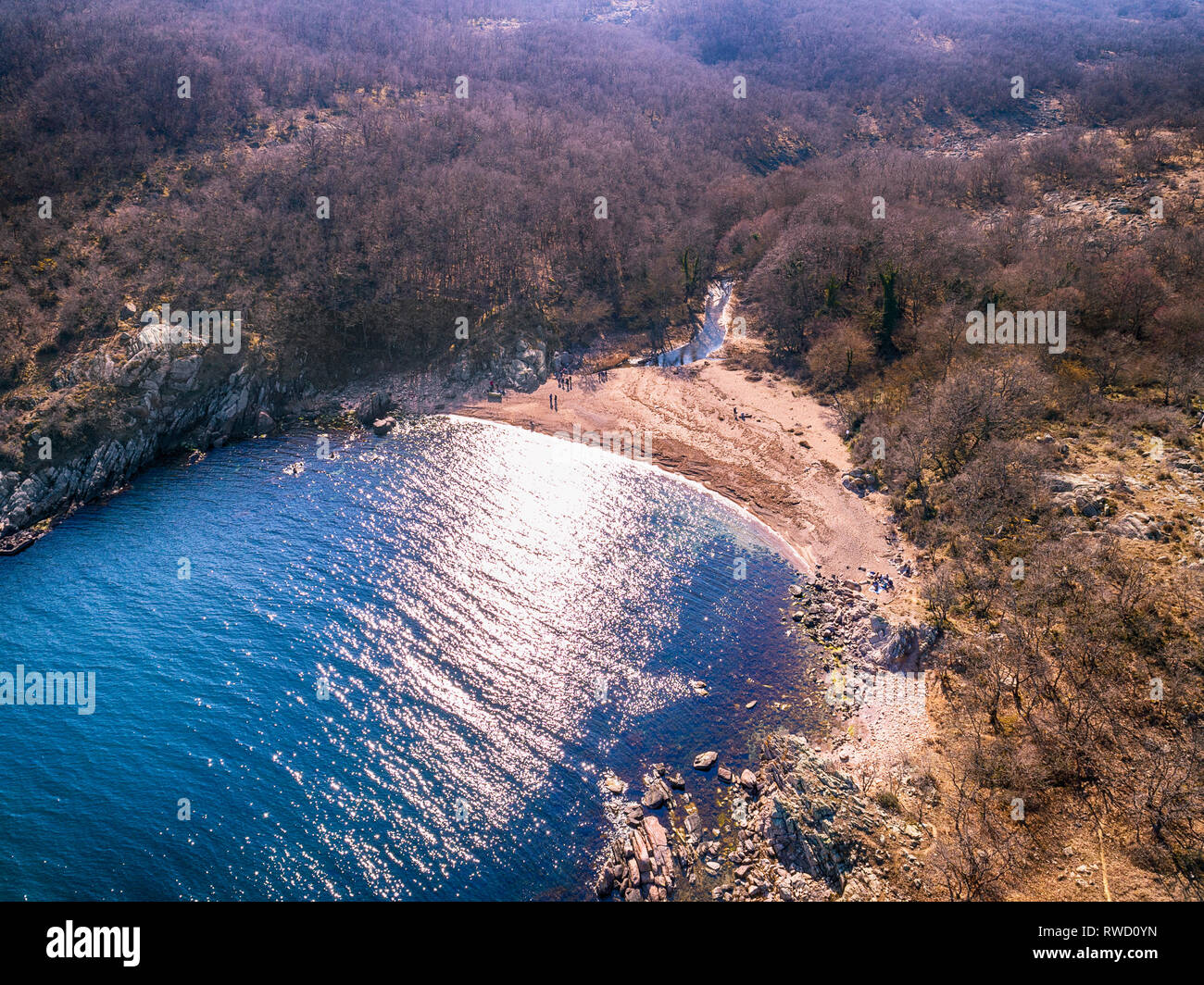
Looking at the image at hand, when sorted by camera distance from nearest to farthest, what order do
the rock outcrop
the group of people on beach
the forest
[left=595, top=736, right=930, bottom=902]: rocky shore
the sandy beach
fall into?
[left=595, top=736, right=930, bottom=902]: rocky shore
the forest
the group of people on beach
the sandy beach
the rock outcrop

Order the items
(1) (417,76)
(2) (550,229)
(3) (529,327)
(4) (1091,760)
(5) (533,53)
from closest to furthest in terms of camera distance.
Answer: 1. (4) (1091,760)
2. (3) (529,327)
3. (2) (550,229)
4. (1) (417,76)
5. (5) (533,53)

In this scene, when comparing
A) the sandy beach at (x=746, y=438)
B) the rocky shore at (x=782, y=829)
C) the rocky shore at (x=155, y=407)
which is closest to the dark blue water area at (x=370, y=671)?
the rocky shore at (x=782, y=829)

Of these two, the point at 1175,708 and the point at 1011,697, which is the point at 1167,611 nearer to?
the point at 1175,708

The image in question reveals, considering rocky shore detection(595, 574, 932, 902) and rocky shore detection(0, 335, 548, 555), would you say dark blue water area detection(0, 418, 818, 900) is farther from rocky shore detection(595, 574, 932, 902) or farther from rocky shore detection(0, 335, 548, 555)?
rocky shore detection(0, 335, 548, 555)

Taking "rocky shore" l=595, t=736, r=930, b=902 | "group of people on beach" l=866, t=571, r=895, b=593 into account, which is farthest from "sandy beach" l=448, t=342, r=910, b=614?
"rocky shore" l=595, t=736, r=930, b=902

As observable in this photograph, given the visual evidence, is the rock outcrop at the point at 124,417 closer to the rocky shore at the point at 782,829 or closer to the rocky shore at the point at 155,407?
the rocky shore at the point at 155,407

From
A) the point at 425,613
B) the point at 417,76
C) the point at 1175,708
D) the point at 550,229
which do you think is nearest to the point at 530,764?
the point at 425,613

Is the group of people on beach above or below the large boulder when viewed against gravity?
below

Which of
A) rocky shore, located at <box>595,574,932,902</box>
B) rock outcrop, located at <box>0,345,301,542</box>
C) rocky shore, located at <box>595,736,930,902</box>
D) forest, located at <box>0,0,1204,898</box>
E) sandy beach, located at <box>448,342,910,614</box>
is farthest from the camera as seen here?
rock outcrop, located at <box>0,345,301,542</box>
